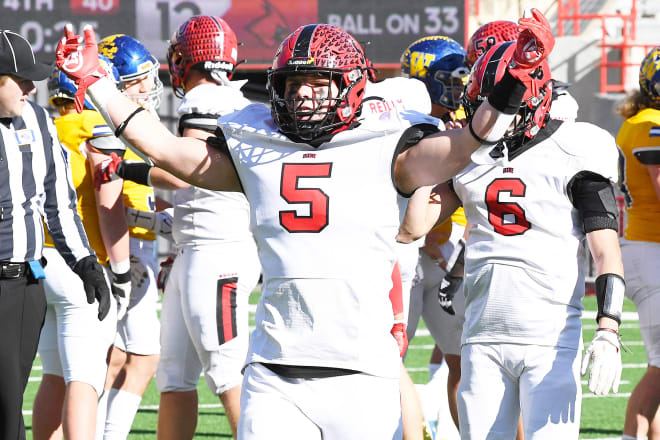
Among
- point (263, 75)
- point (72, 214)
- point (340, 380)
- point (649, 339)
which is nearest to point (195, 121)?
point (72, 214)

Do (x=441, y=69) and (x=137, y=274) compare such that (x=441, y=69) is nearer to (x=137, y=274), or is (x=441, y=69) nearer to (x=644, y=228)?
(x=644, y=228)

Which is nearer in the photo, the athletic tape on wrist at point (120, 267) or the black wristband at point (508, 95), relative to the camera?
the black wristband at point (508, 95)

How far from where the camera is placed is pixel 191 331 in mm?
4379

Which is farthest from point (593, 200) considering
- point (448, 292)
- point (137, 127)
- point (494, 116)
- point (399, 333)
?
point (137, 127)

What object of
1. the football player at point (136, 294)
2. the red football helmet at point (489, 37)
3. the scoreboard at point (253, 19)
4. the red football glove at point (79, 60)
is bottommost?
the football player at point (136, 294)

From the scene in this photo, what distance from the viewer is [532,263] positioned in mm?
3521

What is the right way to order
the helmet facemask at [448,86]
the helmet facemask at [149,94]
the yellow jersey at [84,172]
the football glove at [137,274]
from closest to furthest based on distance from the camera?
the yellow jersey at [84,172], the football glove at [137,274], the helmet facemask at [149,94], the helmet facemask at [448,86]

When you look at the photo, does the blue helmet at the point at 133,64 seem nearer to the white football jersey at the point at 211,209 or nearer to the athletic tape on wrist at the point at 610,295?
the white football jersey at the point at 211,209

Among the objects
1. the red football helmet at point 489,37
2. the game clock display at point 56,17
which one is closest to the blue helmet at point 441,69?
the red football helmet at point 489,37

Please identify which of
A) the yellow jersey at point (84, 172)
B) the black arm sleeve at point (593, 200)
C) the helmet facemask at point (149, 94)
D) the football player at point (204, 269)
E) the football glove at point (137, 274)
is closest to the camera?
the black arm sleeve at point (593, 200)

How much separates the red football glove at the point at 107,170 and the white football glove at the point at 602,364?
82.6 inches

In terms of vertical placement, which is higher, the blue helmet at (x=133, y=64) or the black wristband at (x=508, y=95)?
the blue helmet at (x=133, y=64)

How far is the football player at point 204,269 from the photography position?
434 centimetres

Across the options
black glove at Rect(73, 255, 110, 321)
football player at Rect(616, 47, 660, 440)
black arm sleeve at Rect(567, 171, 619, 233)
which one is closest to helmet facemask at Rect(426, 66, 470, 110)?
football player at Rect(616, 47, 660, 440)
